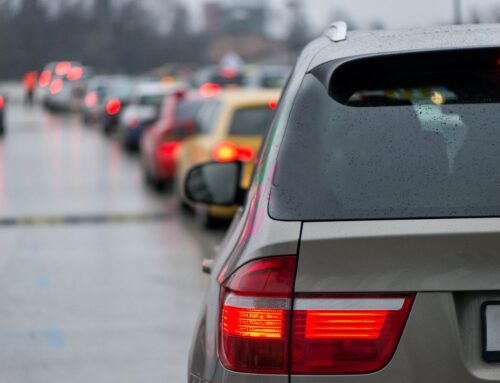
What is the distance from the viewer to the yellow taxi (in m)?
14.3

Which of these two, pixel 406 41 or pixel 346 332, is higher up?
pixel 406 41

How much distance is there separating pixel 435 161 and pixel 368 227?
0.29 metres

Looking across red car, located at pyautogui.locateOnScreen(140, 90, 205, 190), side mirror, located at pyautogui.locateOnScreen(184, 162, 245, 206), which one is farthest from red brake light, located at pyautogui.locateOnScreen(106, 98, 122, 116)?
side mirror, located at pyautogui.locateOnScreen(184, 162, 245, 206)

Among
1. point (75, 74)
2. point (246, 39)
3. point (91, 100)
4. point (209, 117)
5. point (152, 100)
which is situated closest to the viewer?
point (209, 117)

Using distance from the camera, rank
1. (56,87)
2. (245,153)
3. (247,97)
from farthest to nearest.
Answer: (56,87), (247,97), (245,153)

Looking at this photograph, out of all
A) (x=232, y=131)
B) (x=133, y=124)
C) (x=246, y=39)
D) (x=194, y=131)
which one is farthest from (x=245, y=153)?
(x=246, y=39)

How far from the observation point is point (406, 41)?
3863mm

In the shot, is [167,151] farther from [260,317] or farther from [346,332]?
[346,332]

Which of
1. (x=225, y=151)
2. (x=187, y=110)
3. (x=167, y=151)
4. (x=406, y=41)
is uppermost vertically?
(x=406, y=41)

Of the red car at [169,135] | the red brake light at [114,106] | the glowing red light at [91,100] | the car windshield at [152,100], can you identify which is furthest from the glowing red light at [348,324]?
the glowing red light at [91,100]

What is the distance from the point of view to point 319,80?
12.1ft

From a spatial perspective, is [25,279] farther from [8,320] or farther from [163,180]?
[163,180]

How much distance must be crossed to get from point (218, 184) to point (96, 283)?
233 inches

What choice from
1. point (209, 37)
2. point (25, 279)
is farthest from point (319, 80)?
point (209, 37)
